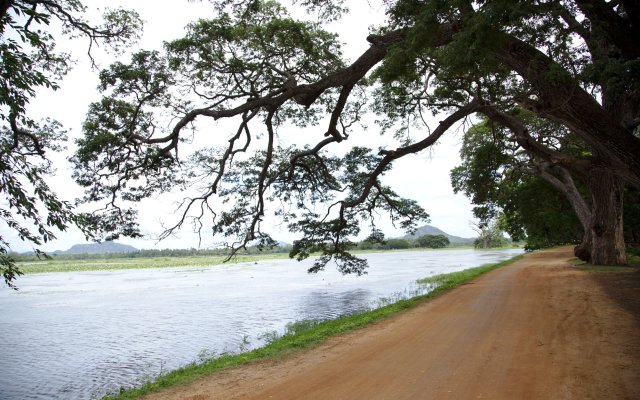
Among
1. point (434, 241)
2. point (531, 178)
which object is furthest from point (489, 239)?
point (531, 178)

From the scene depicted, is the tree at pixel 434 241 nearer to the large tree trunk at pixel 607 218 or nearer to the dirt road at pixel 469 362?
the large tree trunk at pixel 607 218

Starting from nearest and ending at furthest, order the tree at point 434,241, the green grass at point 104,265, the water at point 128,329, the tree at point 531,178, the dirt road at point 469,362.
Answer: the dirt road at point 469,362, the water at point 128,329, the tree at point 531,178, the green grass at point 104,265, the tree at point 434,241

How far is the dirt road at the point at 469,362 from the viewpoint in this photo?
4.32 metres

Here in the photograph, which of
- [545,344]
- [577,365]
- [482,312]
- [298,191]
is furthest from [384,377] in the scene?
[298,191]

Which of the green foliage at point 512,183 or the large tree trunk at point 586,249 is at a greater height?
the green foliage at point 512,183

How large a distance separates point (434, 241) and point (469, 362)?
376 ft

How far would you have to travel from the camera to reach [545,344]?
5.85 m

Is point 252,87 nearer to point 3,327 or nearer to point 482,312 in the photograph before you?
point 482,312

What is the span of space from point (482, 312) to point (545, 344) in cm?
307

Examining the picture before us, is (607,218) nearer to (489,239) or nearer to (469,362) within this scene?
(469,362)

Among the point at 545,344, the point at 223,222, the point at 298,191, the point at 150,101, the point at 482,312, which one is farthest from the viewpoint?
the point at 298,191

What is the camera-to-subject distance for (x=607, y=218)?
1603 centimetres

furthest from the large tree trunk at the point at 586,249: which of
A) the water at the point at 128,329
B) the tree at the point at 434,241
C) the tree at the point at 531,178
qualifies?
the tree at the point at 434,241

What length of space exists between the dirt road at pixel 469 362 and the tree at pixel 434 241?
109011 millimetres
